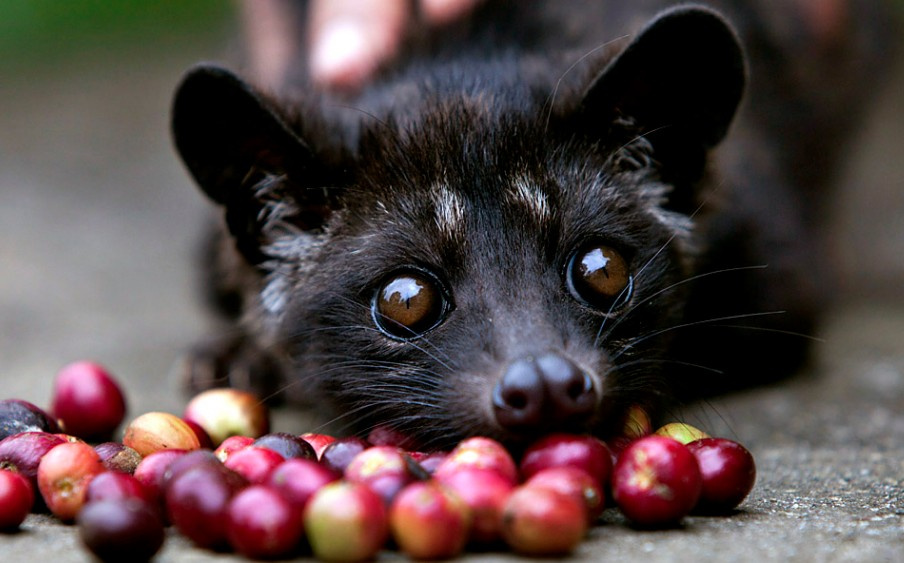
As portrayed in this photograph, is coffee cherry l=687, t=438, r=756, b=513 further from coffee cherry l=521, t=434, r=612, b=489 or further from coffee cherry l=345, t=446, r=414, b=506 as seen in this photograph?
coffee cherry l=345, t=446, r=414, b=506

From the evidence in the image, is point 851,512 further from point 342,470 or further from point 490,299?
point 342,470

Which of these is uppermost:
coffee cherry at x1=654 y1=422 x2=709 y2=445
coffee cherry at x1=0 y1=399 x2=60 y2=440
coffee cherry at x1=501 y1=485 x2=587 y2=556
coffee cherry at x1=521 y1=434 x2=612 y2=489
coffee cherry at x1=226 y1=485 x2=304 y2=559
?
coffee cherry at x1=654 y1=422 x2=709 y2=445

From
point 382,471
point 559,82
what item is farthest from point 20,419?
point 559,82

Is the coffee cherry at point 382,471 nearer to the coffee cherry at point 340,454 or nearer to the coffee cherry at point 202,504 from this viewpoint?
the coffee cherry at point 340,454

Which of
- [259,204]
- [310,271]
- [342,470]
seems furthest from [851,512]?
[259,204]

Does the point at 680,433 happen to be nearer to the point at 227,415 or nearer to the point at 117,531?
the point at 227,415

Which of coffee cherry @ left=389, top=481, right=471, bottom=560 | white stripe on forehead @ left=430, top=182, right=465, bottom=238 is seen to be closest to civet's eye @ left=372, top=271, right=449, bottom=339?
white stripe on forehead @ left=430, top=182, right=465, bottom=238
